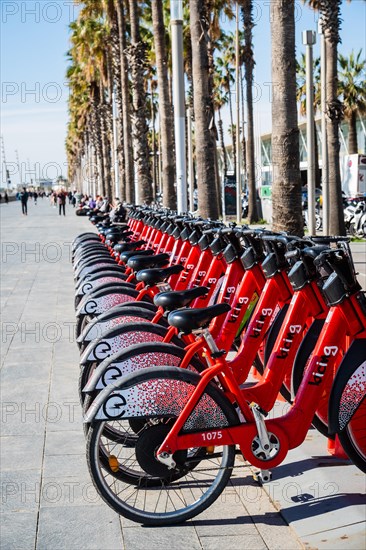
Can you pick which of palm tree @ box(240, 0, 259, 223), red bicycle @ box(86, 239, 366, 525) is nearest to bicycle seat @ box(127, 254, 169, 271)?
red bicycle @ box(86, 239, 366, 525)

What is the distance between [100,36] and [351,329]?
129 ft

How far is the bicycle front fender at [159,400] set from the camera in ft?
12.0

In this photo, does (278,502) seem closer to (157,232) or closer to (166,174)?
(157,232)

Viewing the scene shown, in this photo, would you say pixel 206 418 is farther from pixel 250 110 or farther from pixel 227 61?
pixel 227 61

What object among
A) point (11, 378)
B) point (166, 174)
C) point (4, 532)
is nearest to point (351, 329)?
point (4, 532)

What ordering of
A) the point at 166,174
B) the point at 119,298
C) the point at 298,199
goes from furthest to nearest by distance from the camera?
1. the point at 166,174
2. the point at 298,199
3. the point at 119,298

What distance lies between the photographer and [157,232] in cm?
900

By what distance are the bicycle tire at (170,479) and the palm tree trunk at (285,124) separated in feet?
15.7

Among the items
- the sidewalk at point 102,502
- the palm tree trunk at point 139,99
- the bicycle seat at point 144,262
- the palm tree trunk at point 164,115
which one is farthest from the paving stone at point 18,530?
the palm tree trunk at point 139,99

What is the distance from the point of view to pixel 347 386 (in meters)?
3.83

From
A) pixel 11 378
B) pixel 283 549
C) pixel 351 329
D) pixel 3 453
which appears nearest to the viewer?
pixel 283 549

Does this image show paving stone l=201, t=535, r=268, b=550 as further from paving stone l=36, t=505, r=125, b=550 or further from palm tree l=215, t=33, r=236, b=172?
palm tree l=215, t=33, r=236, b=172

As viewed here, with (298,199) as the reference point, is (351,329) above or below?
below

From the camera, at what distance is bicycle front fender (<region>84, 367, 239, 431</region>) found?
12.0 ft
